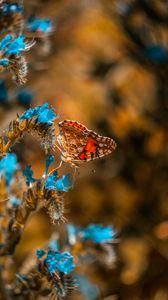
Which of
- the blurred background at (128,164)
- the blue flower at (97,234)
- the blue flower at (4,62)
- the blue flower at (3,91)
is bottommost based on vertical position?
the blurred background at (128,164)

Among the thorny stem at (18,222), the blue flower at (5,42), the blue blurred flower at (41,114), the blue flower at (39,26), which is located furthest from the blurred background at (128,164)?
the blue blurred flower at (41,114)

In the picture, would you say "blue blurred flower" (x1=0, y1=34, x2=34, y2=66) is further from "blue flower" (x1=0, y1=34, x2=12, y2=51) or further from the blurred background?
the blurred background

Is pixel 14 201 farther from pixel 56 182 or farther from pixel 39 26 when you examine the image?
pixel 39 26

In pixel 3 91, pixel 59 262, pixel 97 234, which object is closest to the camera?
pixel 59 262

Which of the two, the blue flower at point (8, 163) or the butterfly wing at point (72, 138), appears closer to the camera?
the blue flower at point (8, 163)

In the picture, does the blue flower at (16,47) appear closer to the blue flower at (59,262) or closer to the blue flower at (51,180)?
the blue flower at (51,180)

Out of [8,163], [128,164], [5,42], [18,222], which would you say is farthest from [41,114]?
[128,164]

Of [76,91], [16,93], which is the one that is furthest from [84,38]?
[16,93]
